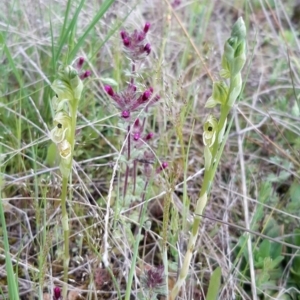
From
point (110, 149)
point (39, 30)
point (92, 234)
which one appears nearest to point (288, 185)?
point (110, 149)

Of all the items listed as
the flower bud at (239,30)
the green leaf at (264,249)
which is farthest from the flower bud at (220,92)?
the green leaf at (264,249)

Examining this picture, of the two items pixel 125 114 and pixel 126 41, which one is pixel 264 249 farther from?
pixel 126 41

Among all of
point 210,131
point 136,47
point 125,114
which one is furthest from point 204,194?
point 136,47

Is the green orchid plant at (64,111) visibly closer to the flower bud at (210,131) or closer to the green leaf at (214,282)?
the flower bud at (210,131)

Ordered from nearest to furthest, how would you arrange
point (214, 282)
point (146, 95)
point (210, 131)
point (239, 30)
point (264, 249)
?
point (239, 30)
point (210, 131)
point (214, 282)
point (146, 95)
point (264, 249)

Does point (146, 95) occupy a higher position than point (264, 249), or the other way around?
point (146, 95)

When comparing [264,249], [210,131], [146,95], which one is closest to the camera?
[210,131]

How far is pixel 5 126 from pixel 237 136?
87cm

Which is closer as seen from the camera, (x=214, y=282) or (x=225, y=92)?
(x=225, y=92)

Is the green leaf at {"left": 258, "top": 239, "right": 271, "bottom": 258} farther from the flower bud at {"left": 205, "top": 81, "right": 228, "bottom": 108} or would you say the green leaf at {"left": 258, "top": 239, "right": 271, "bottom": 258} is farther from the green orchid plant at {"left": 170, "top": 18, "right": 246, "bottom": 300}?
the flower bud at {"left": 205, "top": 81, "right": 228, "bottom": 108}

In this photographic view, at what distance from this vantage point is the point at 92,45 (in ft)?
6.36

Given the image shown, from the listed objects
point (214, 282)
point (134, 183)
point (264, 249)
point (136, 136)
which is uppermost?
point (136, 136)

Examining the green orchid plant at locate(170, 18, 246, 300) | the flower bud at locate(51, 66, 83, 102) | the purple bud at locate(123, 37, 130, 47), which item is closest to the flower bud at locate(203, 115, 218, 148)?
the green orchid plant at locate(170, 18, 246, 300)

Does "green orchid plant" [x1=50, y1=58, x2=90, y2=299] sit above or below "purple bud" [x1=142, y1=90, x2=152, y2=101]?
above
